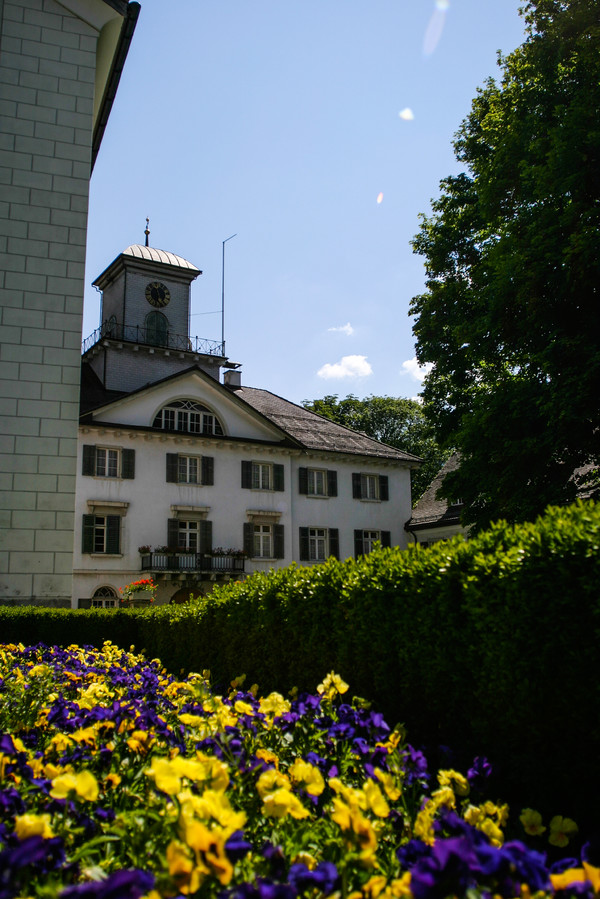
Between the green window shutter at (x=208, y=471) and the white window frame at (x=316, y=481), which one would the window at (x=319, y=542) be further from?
the green window shutter at (x=208, y=471)

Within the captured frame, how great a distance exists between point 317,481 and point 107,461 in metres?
11.4

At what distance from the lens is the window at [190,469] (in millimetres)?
32469

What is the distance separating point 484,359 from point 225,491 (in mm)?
18085

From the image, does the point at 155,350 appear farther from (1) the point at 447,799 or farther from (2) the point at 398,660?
(1) the point at 447,799

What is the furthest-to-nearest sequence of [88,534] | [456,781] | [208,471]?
[208,471], [88,534], [456,781]

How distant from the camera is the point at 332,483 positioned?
37.3 meters

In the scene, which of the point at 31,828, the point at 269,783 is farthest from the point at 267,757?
the point at 31,828

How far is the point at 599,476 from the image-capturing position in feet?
50.5

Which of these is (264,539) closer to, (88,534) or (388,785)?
(88,534)

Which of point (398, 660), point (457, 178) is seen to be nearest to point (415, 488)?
point (457, 178)

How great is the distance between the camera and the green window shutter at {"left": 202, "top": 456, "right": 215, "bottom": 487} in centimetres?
3331

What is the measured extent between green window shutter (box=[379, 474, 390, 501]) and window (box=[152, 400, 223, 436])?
9.81 meters

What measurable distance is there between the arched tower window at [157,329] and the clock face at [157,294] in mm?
639

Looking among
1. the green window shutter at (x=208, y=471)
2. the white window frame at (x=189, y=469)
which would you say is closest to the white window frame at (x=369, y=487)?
the green window shutter at (x=208, y=471)
